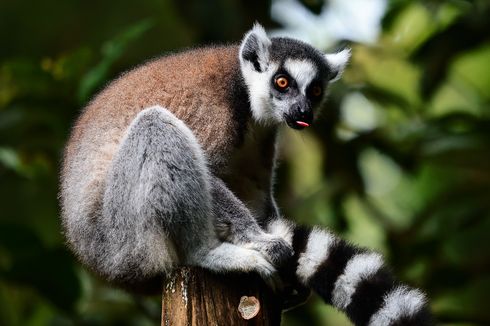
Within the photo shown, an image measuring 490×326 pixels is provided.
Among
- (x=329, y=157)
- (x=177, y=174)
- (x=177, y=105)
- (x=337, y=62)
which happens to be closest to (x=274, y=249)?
(x=177, y=174)

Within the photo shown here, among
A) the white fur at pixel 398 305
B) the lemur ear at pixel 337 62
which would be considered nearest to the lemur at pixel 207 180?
the white fur at pixel 398 305

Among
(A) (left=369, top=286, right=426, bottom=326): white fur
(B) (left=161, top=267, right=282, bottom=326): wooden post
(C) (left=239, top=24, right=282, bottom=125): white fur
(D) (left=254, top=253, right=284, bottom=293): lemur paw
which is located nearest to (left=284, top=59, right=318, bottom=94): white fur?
(C) (left=239, top=24, right=282, bottom=125): white fur

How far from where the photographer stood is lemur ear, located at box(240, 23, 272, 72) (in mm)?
5047

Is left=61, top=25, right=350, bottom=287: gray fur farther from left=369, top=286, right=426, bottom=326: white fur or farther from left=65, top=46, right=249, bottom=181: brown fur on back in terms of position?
left=369, top=286, right=426, bottom=326: white fur

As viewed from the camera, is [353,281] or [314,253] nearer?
[353,281]

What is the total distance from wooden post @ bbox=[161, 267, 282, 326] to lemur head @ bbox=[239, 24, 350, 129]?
3.82 ft

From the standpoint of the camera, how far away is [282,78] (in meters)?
5.05

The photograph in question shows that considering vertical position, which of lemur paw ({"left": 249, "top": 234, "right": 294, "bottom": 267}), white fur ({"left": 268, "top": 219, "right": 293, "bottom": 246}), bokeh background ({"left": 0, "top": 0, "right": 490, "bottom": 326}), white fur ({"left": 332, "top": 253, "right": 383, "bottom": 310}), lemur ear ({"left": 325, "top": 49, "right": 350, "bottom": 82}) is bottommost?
bokeh background ({"left": 0, "top": 0, "right": 490, "bottom": 326})

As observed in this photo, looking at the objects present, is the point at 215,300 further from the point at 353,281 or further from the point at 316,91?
the point at 316,91

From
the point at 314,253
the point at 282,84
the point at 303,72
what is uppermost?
the point at 303,72

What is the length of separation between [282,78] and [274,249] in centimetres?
130

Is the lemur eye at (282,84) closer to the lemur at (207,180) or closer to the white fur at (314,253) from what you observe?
the lemur at (207,180)

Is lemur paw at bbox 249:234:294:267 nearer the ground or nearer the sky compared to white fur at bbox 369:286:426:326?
nearer the ground

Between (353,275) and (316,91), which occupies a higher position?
(316,91)
